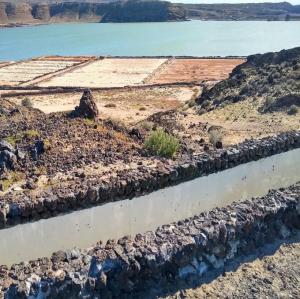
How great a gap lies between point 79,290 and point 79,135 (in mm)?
11299

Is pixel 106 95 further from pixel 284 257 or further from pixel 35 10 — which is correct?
pixel 35 10

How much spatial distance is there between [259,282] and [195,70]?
43263 millimetres

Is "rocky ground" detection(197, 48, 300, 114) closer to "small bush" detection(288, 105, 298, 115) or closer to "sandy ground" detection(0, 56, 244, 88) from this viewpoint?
"small bush" detection(288, 105, 298, 115)

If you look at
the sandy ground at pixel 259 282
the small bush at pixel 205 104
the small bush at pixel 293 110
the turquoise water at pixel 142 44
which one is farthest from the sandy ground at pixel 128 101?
the turquoise water at pixel 142 44

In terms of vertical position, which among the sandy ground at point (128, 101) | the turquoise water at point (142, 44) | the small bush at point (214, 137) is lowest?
the turquoise water at point (142, 44)

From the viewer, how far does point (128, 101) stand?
34562 mm

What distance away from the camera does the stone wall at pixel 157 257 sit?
25.8ft

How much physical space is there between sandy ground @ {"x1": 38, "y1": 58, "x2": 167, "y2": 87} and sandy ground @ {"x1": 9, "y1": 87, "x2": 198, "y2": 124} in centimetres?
519

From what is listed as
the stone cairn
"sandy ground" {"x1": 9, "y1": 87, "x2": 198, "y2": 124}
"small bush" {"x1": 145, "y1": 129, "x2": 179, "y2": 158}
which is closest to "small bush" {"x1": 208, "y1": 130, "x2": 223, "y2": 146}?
"small bush" {"x1": 145, "y1": 129, "x2": 179, "y2": 158}

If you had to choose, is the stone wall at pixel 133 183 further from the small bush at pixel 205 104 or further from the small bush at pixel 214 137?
the small bush at pixel 205 104

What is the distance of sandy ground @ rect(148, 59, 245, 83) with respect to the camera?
45.5m

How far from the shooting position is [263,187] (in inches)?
568

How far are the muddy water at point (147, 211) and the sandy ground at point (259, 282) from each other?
12.3 ft

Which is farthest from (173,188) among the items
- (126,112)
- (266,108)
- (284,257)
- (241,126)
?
(126,112)
